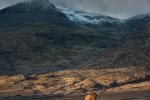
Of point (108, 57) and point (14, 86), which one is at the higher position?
point (108, 57)

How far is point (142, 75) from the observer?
148 meters

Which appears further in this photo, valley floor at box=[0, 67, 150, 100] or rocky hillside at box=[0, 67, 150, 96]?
rocky hillside at box=[0, 67, 150, 96]

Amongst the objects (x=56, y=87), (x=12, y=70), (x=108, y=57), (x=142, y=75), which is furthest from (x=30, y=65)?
(x=142, y=75)

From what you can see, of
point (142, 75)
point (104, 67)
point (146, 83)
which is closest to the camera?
point (146, 83)

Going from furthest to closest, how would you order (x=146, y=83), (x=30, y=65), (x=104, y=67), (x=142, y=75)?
(x=30, y=65), (x=104, y=67), (x=142, y=75), (x=146, y=83)

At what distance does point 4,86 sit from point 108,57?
187 feet

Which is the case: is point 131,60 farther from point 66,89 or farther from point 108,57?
point 66,89

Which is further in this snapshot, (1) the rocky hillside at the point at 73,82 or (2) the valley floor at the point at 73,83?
(1) the rocky hillside at the point at 73,82

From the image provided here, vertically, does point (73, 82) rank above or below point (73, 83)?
above

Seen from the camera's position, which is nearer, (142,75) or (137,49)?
(142,75)

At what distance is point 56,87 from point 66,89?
4.15 metres

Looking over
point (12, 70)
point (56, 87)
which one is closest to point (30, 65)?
point (12, 70)

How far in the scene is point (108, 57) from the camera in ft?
626

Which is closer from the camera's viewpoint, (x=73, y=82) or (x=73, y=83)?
(x=73, y=83)
